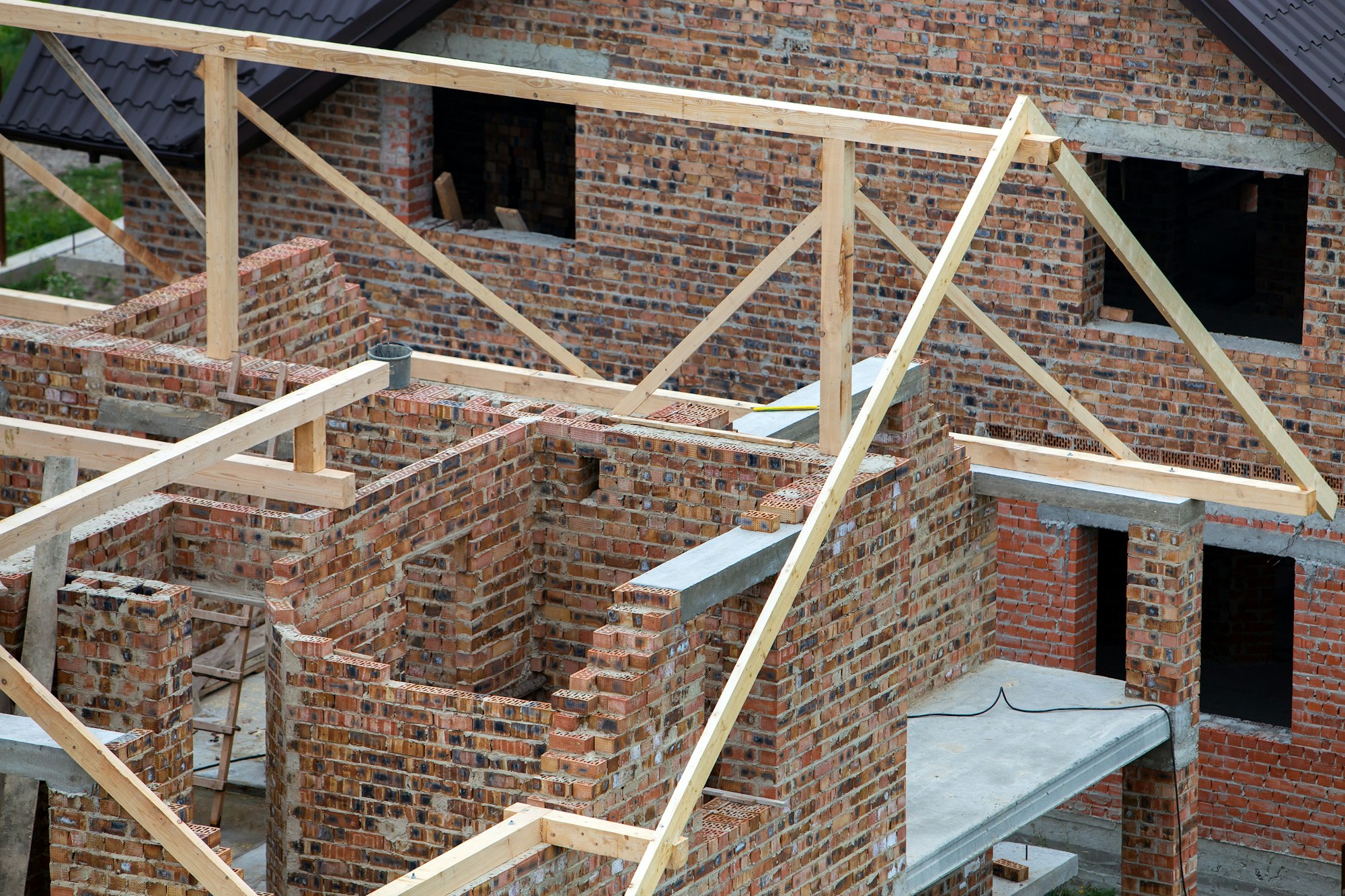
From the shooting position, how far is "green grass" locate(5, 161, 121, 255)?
24859 millimetres

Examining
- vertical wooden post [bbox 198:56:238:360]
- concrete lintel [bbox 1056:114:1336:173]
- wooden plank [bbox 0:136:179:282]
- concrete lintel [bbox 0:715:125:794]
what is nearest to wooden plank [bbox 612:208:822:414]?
vertical wooden post [bbox 198:56:238:360]

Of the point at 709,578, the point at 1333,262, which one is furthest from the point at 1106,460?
the point at 709,578

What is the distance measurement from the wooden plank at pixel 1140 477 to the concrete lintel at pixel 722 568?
2.55 meters

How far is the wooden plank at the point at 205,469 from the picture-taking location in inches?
440

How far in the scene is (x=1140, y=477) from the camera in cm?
1321

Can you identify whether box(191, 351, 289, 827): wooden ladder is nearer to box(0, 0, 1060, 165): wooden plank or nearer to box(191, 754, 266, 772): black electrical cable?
box(191, 754, 266, 772): black electrical cable

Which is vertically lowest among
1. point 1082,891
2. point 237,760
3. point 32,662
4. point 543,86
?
point 1082,891

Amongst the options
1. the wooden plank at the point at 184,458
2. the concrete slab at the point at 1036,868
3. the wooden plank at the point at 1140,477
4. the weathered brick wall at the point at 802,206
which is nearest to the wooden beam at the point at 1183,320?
the wooden plank at the point at 1140,477

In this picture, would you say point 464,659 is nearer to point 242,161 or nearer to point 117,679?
point 117,679

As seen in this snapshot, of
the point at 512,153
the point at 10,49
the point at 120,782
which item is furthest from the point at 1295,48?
the point at 10,49

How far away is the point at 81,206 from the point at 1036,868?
255 inches

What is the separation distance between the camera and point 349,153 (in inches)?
683

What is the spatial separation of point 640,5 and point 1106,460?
4822 mm

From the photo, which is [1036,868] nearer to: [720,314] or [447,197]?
[720,314]
